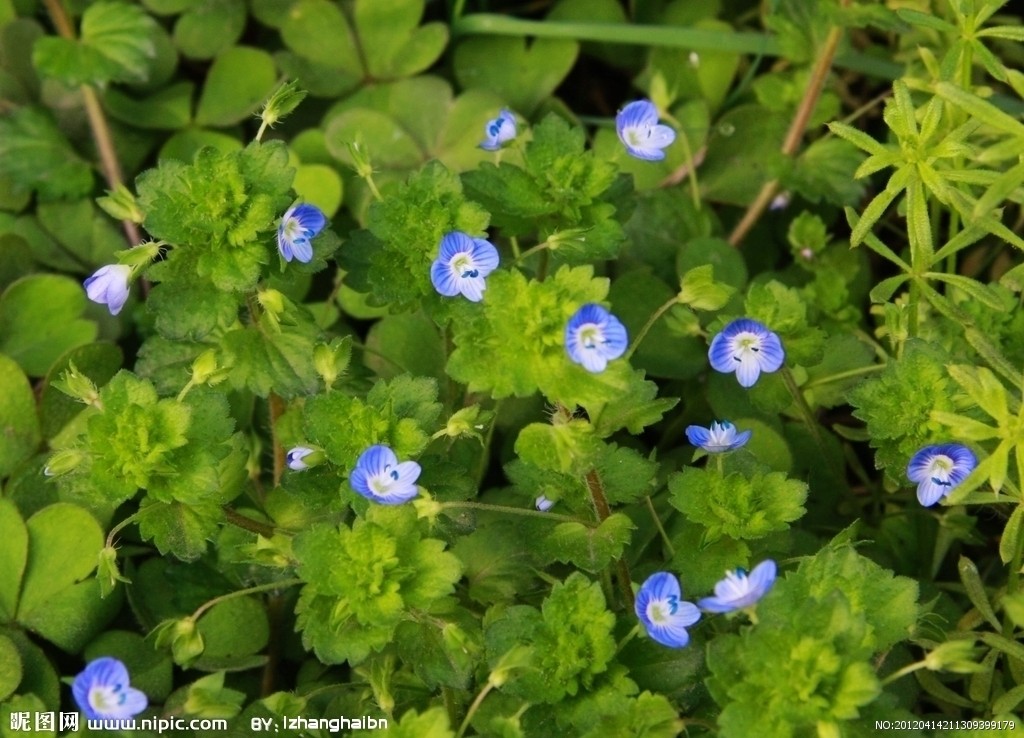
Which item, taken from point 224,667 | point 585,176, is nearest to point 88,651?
point 224,667

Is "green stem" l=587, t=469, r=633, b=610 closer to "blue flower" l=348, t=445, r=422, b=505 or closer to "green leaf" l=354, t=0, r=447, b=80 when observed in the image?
"blue flower" l=348, t=445, r=422, b=505

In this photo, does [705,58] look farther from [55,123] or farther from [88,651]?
[88,651]

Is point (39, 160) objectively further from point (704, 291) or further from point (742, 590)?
point (742, 590)

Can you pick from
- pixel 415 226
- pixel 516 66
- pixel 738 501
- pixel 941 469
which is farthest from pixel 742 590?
Answer: pixel 516 66

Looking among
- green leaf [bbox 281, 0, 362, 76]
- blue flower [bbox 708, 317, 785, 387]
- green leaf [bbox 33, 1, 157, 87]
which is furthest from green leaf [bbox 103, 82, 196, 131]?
blue flower [bbox 708, 317, 785, 387]

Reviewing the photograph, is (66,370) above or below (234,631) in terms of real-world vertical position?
above

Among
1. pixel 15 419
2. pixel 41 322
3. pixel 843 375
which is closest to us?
pixel 843 375

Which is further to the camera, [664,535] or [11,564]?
[11,564]
